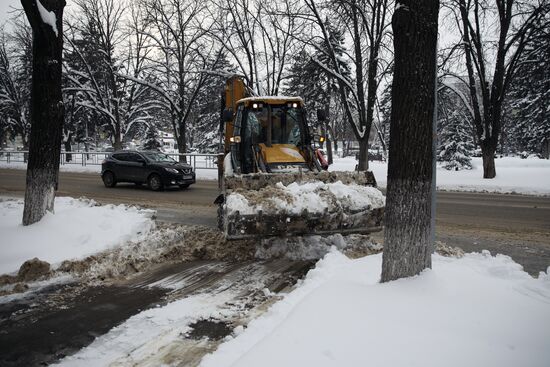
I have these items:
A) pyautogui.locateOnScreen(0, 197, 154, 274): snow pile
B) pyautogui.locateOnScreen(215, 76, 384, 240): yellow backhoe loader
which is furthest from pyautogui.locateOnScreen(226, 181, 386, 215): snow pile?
pyautogui.locateOnScreen(0, 197, 154, 274): snow pile

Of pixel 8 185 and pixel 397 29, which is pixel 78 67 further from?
pixel 397 29

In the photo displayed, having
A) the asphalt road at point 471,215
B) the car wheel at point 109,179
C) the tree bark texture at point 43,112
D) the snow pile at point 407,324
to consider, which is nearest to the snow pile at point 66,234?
the tree bark texture at point 43,112

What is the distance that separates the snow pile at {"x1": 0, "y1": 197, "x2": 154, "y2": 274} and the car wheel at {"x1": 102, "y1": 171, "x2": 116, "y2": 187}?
856cm

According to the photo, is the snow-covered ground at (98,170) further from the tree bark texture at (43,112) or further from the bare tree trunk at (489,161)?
the tree bark texture at (43,112)

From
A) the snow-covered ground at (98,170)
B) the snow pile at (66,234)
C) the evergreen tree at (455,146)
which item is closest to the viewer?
the snow pile at (66,234)

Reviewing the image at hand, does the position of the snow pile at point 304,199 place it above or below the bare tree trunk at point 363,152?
below

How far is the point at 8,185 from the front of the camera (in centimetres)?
1711

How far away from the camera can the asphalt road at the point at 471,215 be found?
6752mm

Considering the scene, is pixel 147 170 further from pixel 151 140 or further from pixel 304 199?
pixel 151 140

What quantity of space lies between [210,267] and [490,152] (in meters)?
17.7

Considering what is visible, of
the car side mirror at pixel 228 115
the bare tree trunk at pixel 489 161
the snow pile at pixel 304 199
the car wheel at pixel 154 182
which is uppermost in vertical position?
the car side mirror at pixel 228 115

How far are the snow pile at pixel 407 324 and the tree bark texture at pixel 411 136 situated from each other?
0.37m

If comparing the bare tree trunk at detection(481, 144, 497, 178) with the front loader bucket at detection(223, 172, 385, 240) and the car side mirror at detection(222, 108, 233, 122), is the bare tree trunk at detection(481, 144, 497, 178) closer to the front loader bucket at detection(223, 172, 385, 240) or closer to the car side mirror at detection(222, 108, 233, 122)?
the front loader bucket at detection(223, 172, 385, 240)

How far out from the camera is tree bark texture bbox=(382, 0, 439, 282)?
4062 mm
